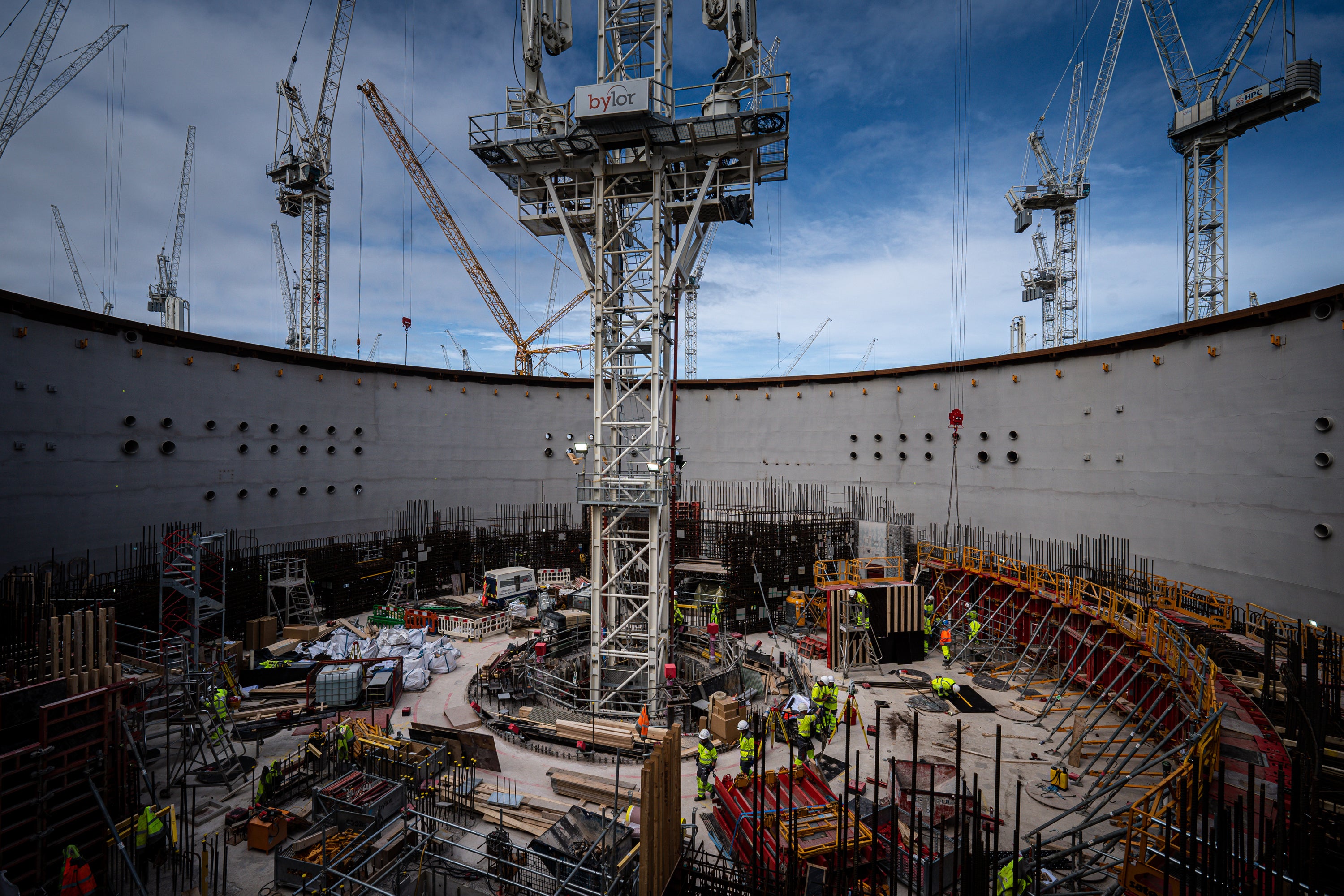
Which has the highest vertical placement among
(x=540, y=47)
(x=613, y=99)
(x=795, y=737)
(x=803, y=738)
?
(x=540, y=47)

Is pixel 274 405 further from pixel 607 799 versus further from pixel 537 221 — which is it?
pixel 607 799

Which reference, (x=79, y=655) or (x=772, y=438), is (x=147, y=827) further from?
(x=772, y=438)

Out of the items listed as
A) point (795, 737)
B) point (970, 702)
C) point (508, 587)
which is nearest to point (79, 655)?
point (795, 737)

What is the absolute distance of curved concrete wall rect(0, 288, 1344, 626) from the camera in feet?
53.6

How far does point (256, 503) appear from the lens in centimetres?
2398

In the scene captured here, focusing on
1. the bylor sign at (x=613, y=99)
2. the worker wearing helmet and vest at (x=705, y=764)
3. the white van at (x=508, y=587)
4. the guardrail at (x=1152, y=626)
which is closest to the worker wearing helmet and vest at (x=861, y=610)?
the guardrail at (x=1152, y=626)

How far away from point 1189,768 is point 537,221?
18.6 m

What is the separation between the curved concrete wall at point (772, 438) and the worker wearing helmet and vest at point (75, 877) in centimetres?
1536

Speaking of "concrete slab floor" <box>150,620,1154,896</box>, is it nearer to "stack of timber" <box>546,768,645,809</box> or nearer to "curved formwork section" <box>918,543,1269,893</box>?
"stack of timber" <box>546,768,645,809</box>

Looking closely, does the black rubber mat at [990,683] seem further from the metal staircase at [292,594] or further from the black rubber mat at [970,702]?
the metal staircase at [292,594]

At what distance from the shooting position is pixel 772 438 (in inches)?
1240

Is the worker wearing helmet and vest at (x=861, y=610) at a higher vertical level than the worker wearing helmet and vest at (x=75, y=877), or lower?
higher

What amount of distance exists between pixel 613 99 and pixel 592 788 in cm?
1555

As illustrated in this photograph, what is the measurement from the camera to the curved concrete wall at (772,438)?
16328mm
